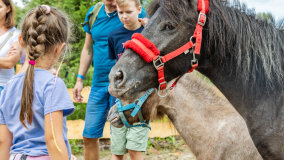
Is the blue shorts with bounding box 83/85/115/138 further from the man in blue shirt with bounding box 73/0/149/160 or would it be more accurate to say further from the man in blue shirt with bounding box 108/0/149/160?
the man in blue shirt with bounding box 108/0/149/160

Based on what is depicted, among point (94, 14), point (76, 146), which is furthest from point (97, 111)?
point (76, 146)


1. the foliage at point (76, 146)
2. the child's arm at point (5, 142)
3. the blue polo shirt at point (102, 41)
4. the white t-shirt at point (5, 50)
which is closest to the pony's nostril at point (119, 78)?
the child's arm at point (5, 142)

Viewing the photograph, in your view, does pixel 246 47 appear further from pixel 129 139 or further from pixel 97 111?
pixel 97 111

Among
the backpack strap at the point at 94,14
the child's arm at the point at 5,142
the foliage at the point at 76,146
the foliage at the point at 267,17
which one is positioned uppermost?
the backpack strap at the point at 94,14

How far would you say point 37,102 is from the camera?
165cm

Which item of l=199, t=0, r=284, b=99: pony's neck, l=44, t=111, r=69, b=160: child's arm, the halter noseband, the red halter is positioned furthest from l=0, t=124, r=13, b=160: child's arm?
l=199, t=0, r=284, b=99: pony's neck

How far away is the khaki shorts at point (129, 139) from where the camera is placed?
3020 mm

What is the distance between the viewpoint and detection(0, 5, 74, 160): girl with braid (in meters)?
1.61

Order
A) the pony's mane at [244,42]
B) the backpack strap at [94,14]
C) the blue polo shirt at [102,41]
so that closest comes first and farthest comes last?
the pony's mane at [244,42], the blue polo shirt at [102,41], the backpack strap at [94,14]

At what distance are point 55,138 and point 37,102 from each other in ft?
0.76

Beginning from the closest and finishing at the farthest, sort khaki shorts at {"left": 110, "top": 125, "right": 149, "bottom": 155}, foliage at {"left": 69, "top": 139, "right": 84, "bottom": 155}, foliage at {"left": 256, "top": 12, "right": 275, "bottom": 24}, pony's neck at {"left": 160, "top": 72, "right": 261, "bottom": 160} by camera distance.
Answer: foliage at {"left": 256, "top": 12, "right": 275, "bottom": 24}, pony's neck at {"left": 160, "top": 72, "right": 261, "bottom": 160}, khaki shorts at {"left": 110, "top": 125, "right": 149, "bottom": 155}, foliage at {"left": 69, "top": 139, "right": 84, "bottom": 155}

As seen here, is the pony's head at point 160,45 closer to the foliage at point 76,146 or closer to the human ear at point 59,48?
the human ear at point 59,48

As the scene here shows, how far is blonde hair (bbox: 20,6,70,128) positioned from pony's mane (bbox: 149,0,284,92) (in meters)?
0.71

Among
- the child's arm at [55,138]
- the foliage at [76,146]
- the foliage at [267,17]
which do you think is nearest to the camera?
the child's arm at [55,138]
